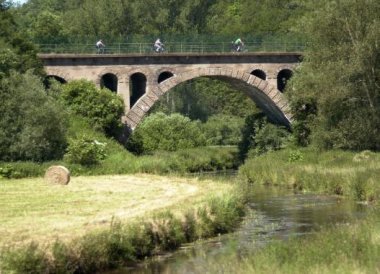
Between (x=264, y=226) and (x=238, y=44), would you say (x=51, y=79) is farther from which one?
(x=264, y=226)

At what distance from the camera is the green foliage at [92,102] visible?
59562 mm

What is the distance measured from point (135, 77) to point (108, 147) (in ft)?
47.7

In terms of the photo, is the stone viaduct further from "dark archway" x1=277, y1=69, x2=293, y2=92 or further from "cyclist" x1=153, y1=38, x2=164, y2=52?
"cyclist" x1=153, y1=38, x2=164, y2=52

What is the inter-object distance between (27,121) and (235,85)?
28.8m

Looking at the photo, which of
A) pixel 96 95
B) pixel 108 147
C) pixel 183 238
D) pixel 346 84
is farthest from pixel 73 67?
pixel 183 238

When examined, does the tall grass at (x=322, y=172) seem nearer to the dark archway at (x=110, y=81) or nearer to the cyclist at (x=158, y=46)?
the cyclist at (x=158, y=46)

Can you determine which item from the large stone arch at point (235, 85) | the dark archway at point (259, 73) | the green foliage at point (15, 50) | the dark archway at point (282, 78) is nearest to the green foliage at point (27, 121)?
the green foliage at point (15, 50)

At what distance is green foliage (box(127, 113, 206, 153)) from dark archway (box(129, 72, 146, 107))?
2.79m

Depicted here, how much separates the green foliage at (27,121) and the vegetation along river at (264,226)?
12.9m

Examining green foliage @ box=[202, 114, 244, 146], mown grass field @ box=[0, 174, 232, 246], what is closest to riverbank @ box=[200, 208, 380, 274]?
mown grass field @ box=[0, 174, 232, 246]

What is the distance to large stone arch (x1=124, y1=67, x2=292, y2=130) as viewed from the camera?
65188mm

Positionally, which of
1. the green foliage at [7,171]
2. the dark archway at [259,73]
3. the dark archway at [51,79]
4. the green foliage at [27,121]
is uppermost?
the dark archway at [259,73]

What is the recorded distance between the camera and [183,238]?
84.7ft

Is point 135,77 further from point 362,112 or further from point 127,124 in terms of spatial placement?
point 362,112
